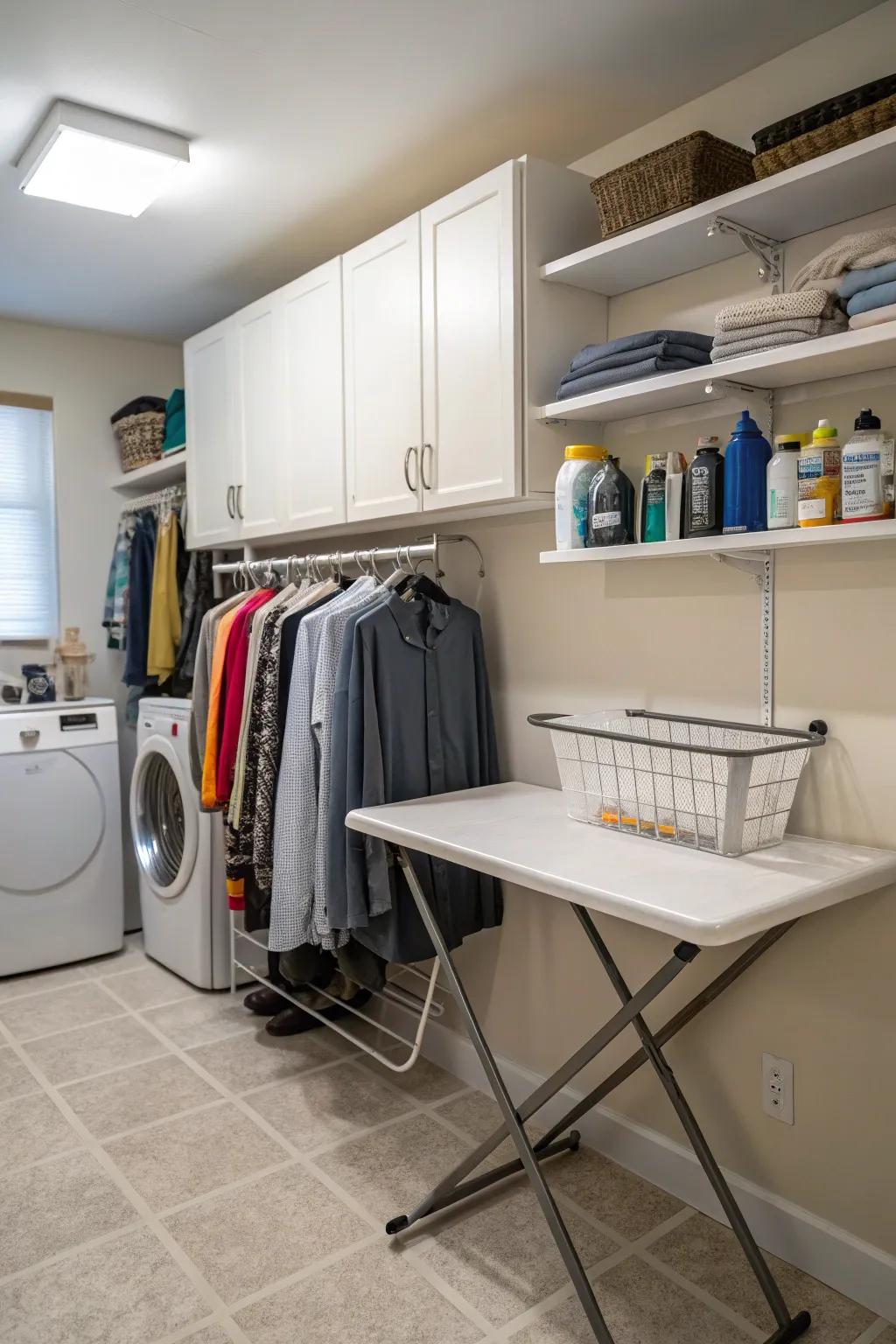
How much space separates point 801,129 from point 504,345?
0.71 meters

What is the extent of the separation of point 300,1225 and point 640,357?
1.97 metres

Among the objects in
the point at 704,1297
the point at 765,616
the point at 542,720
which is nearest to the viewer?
the point at 704,1297

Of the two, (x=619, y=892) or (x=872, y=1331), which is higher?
(x=619, y=892)

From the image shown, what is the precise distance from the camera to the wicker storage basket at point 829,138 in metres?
1.56

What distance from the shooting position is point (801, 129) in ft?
5.47

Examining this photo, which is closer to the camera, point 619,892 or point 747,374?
point 619,892

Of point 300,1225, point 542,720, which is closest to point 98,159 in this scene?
point 542,720

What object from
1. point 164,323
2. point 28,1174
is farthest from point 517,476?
point 164,323

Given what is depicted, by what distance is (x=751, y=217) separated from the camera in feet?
5.92

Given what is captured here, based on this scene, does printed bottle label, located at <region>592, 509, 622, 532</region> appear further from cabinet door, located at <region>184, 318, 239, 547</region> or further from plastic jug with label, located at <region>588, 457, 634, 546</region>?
cabinet door, located at <region>184, 318, 239, 547</region>

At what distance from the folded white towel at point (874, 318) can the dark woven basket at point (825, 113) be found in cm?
35

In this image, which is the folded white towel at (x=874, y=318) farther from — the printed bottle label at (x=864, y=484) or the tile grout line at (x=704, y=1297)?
the tile grout line at (x=704, y=1297)

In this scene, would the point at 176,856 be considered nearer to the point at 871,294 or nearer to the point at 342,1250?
the point at 342,1250

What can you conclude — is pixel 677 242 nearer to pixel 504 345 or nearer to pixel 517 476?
pixel 504 345
